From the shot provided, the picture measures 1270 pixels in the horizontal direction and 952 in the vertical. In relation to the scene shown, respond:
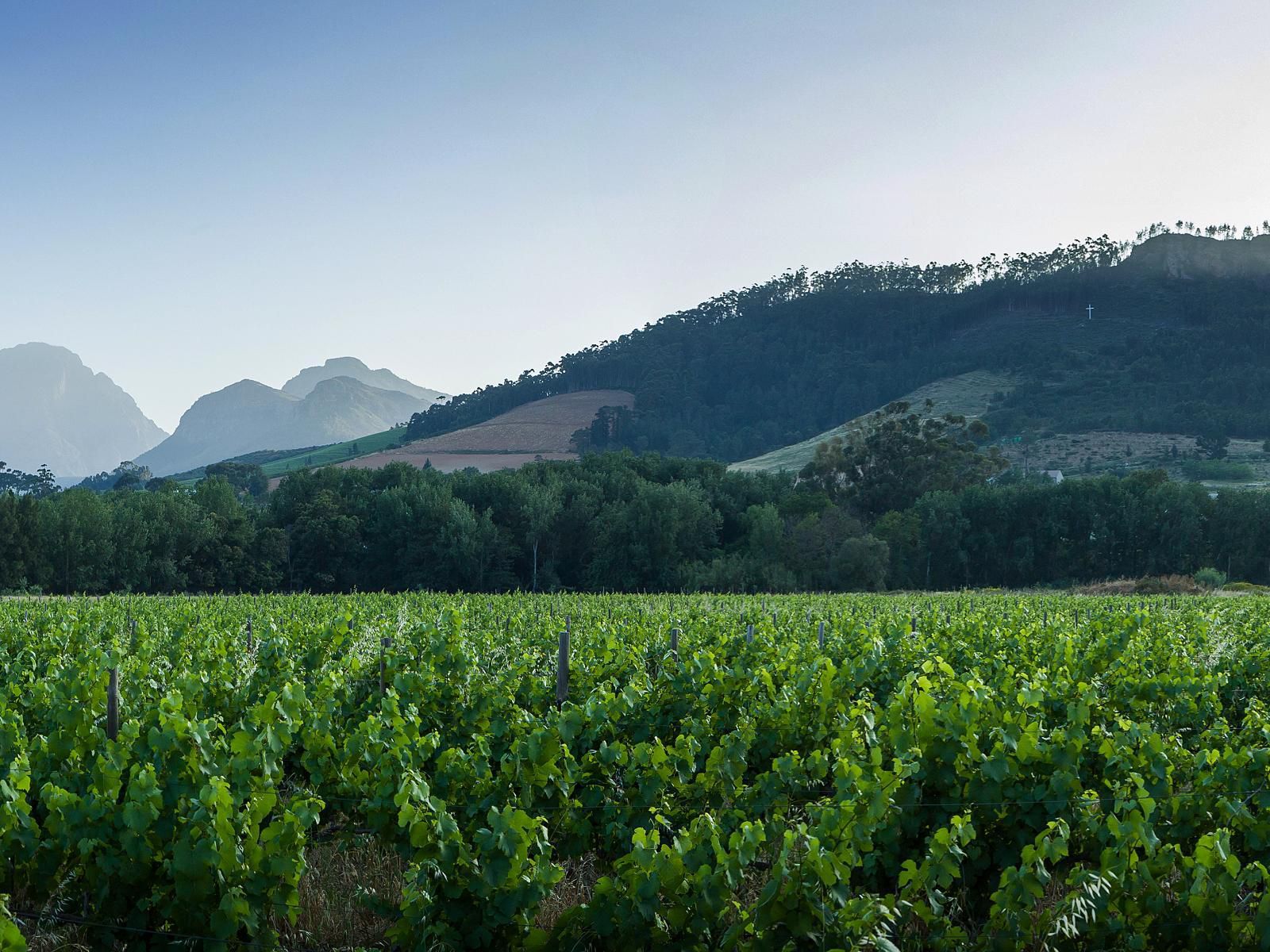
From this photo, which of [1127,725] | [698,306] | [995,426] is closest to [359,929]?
[1127,725]

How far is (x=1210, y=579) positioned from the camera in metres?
45.1

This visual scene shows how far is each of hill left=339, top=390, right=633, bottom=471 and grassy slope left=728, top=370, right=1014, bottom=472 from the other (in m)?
18.2

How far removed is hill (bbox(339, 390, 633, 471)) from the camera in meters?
97.2

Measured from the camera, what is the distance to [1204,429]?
83.4 m

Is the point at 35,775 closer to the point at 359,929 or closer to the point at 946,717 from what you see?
the point at 359,929

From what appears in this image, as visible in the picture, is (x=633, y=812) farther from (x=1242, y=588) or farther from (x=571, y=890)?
(x=1242, y=588)

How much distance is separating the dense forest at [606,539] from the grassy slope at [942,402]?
3529 centimetres

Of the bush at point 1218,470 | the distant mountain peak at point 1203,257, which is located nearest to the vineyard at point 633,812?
the bush at point 1218,470

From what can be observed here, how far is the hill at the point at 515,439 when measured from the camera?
97.2m

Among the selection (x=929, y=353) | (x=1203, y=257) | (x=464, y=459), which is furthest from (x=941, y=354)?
(x=464, y=459)

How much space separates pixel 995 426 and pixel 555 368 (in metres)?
56.1

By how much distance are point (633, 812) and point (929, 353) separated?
11546 cm

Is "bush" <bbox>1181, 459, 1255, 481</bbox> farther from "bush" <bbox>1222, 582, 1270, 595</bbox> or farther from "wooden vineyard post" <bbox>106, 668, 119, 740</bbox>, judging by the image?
"wooden vineyard post" <bbox>106, 668, 119, 740</bbox>

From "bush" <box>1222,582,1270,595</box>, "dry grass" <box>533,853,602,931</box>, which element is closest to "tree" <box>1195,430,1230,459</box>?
"bush" <box>1222,582,1270,595</box>
